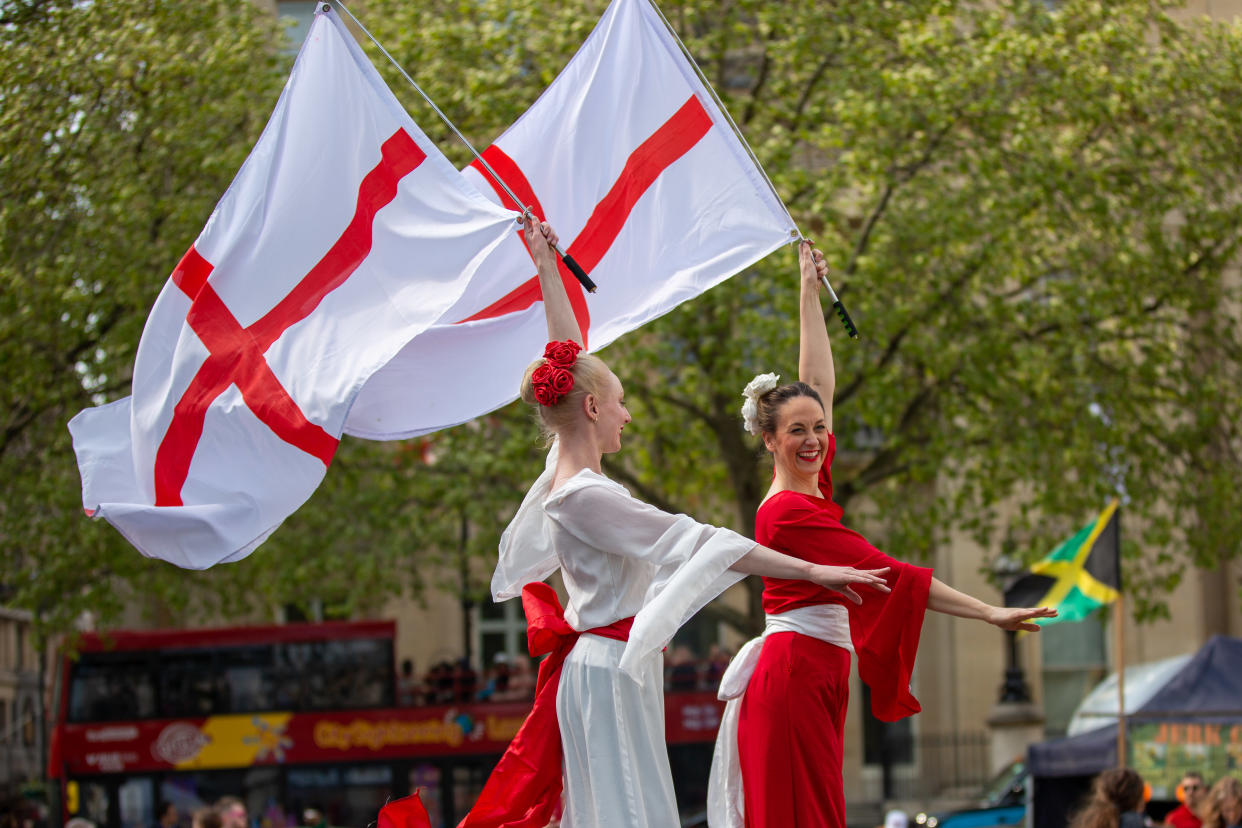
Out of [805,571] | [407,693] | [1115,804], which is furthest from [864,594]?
[407,693]

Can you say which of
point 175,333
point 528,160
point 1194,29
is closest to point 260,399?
point 175,333

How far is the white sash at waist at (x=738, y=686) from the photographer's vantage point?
16.3 ft

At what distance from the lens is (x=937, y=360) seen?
1448 cm

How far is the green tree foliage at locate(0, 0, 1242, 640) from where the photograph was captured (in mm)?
14289

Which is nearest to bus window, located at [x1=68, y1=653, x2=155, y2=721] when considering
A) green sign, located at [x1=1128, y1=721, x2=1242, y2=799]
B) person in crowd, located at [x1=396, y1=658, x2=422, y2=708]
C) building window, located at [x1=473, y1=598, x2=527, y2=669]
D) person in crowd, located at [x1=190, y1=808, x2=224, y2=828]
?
person in crowd, located at [x1=396, y1=658, x2=422, y2=708]

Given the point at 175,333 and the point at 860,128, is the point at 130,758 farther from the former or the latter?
the point at 175,333

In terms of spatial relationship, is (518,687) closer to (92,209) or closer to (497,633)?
(92,209)

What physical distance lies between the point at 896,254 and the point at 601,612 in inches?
420

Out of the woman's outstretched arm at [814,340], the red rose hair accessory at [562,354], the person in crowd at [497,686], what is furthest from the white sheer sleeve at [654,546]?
the person in crowd at [497,686]

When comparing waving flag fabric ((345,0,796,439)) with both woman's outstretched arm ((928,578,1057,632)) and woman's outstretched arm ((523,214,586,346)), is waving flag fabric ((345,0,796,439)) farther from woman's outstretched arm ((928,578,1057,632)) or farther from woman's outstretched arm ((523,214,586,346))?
woman's outstretched arm ((928,578,1057,632))

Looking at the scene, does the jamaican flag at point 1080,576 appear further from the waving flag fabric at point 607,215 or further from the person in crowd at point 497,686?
the waving flag fabric at point 607,215

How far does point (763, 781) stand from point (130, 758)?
49.1 feet

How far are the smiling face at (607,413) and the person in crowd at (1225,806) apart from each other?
4.85m

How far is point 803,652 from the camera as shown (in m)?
4.93
